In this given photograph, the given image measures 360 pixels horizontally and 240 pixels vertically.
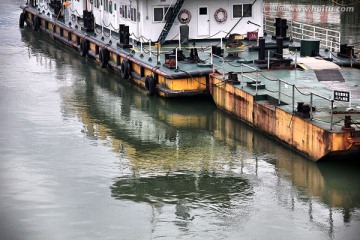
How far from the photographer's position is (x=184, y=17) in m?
37.1

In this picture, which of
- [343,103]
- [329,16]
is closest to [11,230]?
[343,103]

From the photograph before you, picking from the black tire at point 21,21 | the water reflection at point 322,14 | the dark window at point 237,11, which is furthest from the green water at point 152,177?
the black tire at point 21,21

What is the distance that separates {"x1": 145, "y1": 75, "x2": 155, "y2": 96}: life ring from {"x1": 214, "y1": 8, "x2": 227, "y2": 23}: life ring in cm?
569

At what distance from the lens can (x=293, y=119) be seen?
83.1 ft

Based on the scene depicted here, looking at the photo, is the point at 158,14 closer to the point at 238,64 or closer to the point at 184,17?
the point at 184,17

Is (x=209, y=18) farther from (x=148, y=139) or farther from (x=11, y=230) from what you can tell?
(x=11, y=230)

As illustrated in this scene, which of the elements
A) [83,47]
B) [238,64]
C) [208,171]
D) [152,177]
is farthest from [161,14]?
[152,177]

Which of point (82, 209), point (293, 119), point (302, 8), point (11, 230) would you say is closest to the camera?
point (11, 230)

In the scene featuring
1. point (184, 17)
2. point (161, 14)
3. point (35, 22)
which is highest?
point (161, 14)

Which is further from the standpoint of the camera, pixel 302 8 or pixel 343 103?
pixel 302 8

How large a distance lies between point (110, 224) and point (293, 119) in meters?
7.43

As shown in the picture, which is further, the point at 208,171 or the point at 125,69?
the point at 125,69

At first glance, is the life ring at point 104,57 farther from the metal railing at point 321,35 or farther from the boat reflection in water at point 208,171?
the metal railing at point 321,35

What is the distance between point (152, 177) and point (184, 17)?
1446 centimetres
